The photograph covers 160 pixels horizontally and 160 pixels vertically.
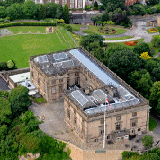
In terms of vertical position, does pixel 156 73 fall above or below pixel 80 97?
below

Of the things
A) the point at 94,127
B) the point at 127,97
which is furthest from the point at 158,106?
the point at 94,127

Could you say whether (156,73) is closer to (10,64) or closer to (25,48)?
(10,64)

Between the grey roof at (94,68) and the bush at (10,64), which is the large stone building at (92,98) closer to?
the grey roof at (94,68)

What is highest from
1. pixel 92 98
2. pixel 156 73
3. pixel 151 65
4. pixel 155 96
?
pixel 151 65

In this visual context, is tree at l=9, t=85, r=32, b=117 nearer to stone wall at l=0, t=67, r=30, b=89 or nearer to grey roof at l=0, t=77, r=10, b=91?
grey roof at l=0, t=77, r=10, b=91

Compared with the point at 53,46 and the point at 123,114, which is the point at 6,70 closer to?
the point at 53,46

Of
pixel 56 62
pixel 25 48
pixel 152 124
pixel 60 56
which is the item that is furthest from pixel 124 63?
pixel 25 48
